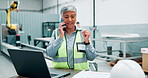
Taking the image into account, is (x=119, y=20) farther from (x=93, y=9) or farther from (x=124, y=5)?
(x=93, y=9)

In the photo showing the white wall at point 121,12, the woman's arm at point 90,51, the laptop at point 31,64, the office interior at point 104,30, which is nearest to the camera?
the laptop at point 31,64

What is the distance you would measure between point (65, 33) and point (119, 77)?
0.97 m

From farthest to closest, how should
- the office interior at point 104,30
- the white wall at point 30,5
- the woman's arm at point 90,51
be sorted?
the white wall at point 30,5
the office interior at point 104,30
the woman's arm at point 90,51

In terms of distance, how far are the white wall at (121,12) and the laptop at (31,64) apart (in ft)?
11.9

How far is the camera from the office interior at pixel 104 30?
375 cm

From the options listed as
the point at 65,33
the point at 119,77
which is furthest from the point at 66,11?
the point at 119,77

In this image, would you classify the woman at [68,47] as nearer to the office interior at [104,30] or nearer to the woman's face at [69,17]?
the woman's face at [69,17]

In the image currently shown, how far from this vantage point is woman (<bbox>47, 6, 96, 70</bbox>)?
155 centimetres

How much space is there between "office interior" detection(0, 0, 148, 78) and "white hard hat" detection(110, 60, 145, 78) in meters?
1.00

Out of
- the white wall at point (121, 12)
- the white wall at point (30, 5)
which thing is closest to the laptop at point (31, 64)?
the white wall at point (121, 12)

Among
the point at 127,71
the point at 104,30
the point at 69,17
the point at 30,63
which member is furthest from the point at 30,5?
the point at 127,71

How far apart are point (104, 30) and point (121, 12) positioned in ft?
2.96

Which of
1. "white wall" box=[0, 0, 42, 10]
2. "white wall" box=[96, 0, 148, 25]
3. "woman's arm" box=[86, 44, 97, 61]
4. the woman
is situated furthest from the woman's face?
"white wall" box=[0, 0, 42, 10]

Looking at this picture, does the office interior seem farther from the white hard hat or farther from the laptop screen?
the white hard hat
